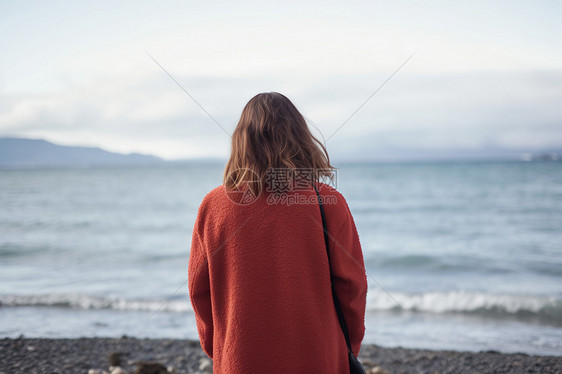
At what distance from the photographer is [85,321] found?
5.10 m

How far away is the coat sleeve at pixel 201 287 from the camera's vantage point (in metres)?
1.55

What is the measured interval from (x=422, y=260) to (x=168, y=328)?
5.73 m

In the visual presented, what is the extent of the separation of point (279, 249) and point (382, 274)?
21.6ft

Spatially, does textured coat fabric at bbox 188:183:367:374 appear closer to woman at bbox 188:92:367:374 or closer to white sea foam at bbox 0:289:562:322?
woman at bbox 188:92:367:374

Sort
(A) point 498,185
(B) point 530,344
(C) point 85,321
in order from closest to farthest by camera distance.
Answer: (B) point 530,344 → (C) point 85,321 → (A) point 498,185

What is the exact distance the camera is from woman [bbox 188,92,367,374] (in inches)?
56.3

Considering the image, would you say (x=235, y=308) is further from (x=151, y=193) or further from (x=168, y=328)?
(x=151, y=193)

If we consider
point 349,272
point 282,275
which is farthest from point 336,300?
point 282,275

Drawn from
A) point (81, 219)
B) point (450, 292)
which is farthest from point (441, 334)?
point (81, 219)

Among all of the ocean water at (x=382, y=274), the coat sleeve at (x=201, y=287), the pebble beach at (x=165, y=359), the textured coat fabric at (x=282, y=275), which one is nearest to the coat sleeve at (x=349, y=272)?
the textured coat fabric at (x=282, y=275)

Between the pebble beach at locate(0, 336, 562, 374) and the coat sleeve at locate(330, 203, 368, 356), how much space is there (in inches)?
85.7

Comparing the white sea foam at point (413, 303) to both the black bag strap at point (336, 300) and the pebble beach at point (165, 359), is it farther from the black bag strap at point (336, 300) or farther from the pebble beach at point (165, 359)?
the black bag strap at point (336, 300)

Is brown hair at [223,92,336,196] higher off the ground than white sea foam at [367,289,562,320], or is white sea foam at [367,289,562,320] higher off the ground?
brown hair at [223,92,336,196]

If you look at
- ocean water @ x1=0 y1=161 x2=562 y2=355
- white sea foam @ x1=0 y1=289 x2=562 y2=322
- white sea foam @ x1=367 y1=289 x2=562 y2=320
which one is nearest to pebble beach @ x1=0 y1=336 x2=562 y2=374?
ocean water @ x1=0 y1=161 x2=562 y2=355
